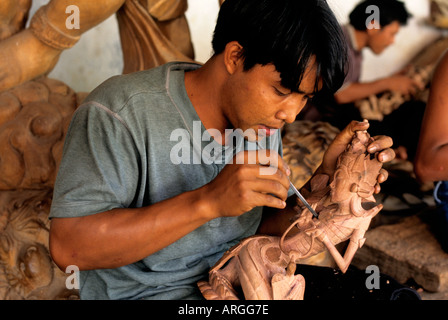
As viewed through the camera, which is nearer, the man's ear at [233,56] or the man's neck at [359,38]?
the man's ear at [233,56]

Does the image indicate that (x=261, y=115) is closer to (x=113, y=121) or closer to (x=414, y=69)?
(x=113, y=121)

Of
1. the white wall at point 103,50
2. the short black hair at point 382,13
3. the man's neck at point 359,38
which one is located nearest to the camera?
the white wall at point 103,50

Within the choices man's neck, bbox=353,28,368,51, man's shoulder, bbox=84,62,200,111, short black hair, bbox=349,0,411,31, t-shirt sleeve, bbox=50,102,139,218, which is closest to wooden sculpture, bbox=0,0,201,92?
man's shoulder, bbox=84,62,200,111

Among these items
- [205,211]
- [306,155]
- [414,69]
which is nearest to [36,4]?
[306,155]

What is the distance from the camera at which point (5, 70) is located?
2361 millimetres

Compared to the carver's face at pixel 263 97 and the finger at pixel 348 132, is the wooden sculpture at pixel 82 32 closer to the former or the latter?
the carver's face at pixel 263 97

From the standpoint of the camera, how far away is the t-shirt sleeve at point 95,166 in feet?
3.88

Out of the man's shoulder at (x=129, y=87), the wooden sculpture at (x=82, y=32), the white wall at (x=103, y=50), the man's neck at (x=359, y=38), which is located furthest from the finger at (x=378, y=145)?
the man's neck at (x=359, y=38)

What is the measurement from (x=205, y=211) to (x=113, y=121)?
33cm

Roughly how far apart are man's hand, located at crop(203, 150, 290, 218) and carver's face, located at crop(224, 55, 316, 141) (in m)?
0.14

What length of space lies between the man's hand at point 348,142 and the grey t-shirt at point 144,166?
266 mm

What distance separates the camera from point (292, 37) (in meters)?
1.16

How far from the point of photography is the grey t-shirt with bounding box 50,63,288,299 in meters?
1.21

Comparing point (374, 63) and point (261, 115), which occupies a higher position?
point (261, 115)
